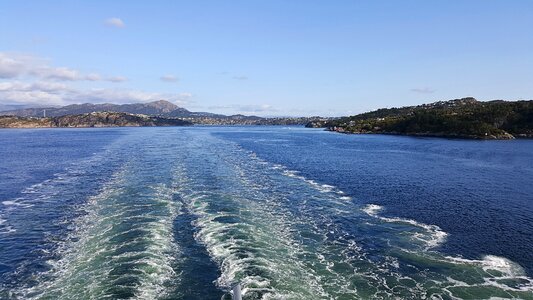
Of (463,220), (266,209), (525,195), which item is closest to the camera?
(463,220)

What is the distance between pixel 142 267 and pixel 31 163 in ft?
189

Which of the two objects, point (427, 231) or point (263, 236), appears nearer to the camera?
point (263, 236)

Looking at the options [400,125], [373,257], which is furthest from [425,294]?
[400,125]

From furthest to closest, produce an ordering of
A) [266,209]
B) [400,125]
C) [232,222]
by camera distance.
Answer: [400,125] → [266,209] → [232,222]

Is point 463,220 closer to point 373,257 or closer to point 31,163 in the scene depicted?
point 373,257

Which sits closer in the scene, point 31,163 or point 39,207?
point 39,207

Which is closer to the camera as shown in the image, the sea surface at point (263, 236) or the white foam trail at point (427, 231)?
the sea surface at point (263, 236)

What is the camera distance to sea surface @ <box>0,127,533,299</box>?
63.9 feet

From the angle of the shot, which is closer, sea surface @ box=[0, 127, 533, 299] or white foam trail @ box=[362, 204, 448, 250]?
sea surface @ box=[0, 127, 533, 299]

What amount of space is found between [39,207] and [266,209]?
20817mm

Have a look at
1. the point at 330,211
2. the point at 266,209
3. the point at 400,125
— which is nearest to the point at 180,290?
the point at 266,209

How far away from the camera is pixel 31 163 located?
220 ft

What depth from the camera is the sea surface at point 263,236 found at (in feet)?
63.9

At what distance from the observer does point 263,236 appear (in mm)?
26812
